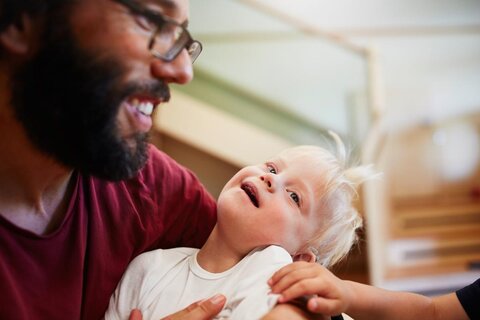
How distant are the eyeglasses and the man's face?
16 mm

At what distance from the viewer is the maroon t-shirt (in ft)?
3.37

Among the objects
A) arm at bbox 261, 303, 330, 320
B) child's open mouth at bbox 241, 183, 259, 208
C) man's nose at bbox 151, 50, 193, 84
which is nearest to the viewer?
arm at bbox 261, 303, 330, 320

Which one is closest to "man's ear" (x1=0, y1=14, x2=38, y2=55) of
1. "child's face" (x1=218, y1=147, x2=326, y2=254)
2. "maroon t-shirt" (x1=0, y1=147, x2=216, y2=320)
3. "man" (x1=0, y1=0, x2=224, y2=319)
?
Result: "man" (x1=0, y1=0, x2=224, y2=319)

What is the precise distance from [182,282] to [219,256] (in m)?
0.11

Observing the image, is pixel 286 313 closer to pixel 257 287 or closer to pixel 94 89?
pixel 257 287

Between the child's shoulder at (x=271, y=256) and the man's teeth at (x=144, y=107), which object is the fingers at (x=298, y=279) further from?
the man's teeth at (x=144, y=107)

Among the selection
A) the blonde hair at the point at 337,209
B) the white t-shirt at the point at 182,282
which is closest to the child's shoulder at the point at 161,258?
the white t-shirt at the point at 182,282

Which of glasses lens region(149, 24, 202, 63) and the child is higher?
glasses lens region(149, 24, 202, 63)

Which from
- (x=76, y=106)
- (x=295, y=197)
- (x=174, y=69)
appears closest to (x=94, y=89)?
(x=76, y=106)

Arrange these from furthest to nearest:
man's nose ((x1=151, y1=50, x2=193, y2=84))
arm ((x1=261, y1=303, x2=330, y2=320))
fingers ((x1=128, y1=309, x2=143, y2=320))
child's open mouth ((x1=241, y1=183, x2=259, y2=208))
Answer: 1. child's open mouth ((x1=241, y1=183, x2=259, y2=208))
2. fingers ((x1=128, y1=309, x2=143, y2=320))
3. man's nose ((x1=151, y1=50, x2=193, y2=84))
4. arm ((x1=261, y1=303, x2=330, y2=320))

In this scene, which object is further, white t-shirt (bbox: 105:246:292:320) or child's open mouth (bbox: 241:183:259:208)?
child's open mouth (bbox: 241:183:259:208)

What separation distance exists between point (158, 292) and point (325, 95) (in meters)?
2.68

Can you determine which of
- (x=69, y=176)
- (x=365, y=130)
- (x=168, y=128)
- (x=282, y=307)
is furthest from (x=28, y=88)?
(x=365, y=130)

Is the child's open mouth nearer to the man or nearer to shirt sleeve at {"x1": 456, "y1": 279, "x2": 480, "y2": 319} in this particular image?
the man
